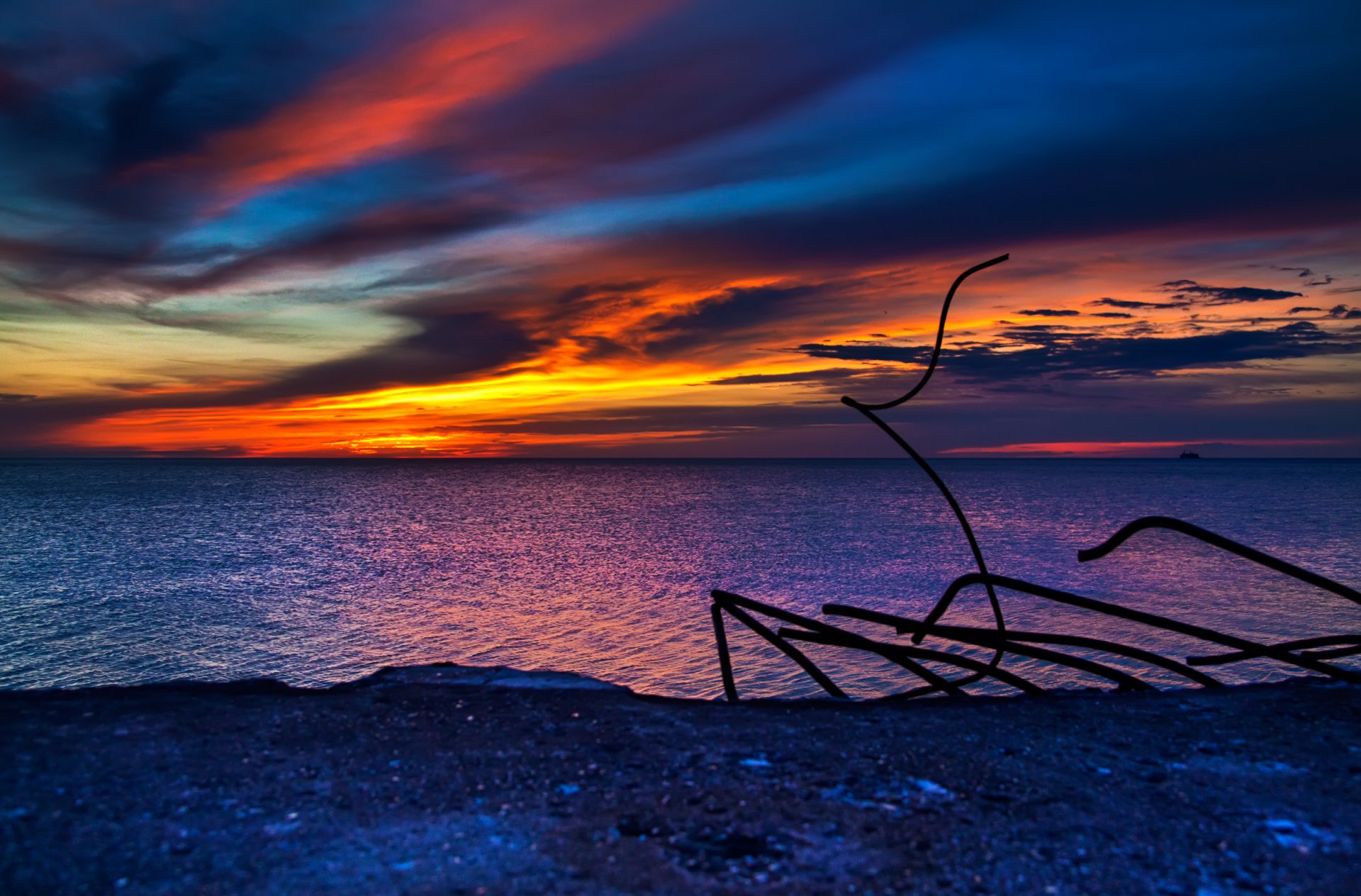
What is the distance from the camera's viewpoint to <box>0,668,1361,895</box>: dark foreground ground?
329cm

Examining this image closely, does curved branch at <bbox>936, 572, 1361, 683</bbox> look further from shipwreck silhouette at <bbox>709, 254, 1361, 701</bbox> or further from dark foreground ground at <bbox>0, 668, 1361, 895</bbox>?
dark foreground ground at <bbox>0, 668, 1361, 895</bbox>

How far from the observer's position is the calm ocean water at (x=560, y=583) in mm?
15883

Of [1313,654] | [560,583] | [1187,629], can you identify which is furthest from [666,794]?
[560,583]

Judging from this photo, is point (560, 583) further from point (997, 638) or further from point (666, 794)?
point (666, 794)

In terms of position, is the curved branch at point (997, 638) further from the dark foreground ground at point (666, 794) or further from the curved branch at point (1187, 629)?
the dark foreground ground at point (666, 794)

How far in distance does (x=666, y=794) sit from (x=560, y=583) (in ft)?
72.8

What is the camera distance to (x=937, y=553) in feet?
113

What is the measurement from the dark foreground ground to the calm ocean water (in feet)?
25.2

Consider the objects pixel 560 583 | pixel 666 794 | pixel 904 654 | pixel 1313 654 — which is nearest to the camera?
pixel 666 794

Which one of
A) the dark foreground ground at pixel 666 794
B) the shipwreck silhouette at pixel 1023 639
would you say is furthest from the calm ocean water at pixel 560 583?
the dark foreground ground at pixel 666 794

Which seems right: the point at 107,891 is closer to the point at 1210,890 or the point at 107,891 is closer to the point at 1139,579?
the point at 1210,890

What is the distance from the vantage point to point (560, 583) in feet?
84.4

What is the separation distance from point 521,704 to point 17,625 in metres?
20.1

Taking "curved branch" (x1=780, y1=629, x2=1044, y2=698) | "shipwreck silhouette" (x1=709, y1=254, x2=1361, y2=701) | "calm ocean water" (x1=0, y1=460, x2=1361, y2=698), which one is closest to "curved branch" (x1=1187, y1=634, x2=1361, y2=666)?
"shipwreck silhouette" (x1=709, y1=254, x2=1361, y2=701)
